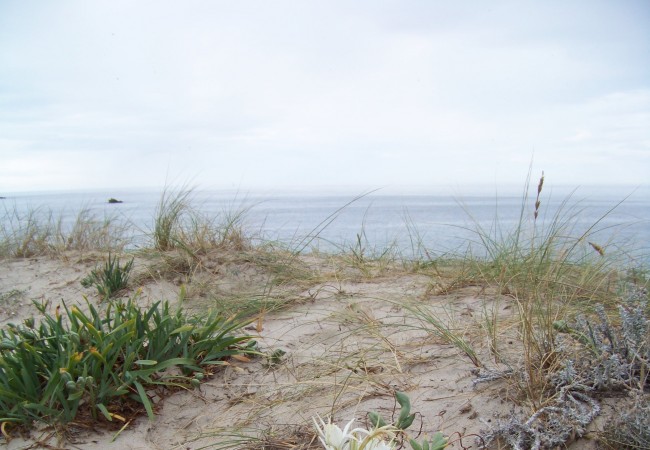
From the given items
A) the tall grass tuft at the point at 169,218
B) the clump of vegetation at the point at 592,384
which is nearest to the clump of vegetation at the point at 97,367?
the clump of vegetation at the point at 592,384

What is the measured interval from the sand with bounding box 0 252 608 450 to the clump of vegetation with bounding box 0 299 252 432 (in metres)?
0.09

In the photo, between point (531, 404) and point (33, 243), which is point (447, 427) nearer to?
point (531, 404)

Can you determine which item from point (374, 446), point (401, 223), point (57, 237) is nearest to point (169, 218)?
point (57, 237)

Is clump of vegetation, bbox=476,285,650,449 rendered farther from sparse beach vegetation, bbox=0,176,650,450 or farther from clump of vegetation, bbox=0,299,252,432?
clump of vegetation, bbox=0,299,252,432

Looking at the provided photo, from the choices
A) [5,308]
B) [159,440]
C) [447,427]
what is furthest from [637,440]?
[5,308]

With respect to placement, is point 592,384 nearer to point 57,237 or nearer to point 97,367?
point 97,367

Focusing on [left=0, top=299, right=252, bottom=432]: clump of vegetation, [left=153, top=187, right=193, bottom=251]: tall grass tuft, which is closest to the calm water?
[left=153, top=187, right=193, bottom=251]: tall grass tuft

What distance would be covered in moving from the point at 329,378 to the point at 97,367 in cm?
109

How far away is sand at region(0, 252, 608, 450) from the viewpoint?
2010 millimetres

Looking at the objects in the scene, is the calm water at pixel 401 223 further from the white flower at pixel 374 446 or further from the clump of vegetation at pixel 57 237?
the white flower at pixel 374 446

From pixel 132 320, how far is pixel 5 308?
284 cm

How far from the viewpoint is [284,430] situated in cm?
203

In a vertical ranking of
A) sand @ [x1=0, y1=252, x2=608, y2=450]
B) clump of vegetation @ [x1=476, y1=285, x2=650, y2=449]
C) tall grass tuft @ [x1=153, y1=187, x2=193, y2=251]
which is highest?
tall grass tuft @ [x1=153, y1=187, x2=193, y2=251]

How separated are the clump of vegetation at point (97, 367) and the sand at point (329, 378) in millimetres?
95
